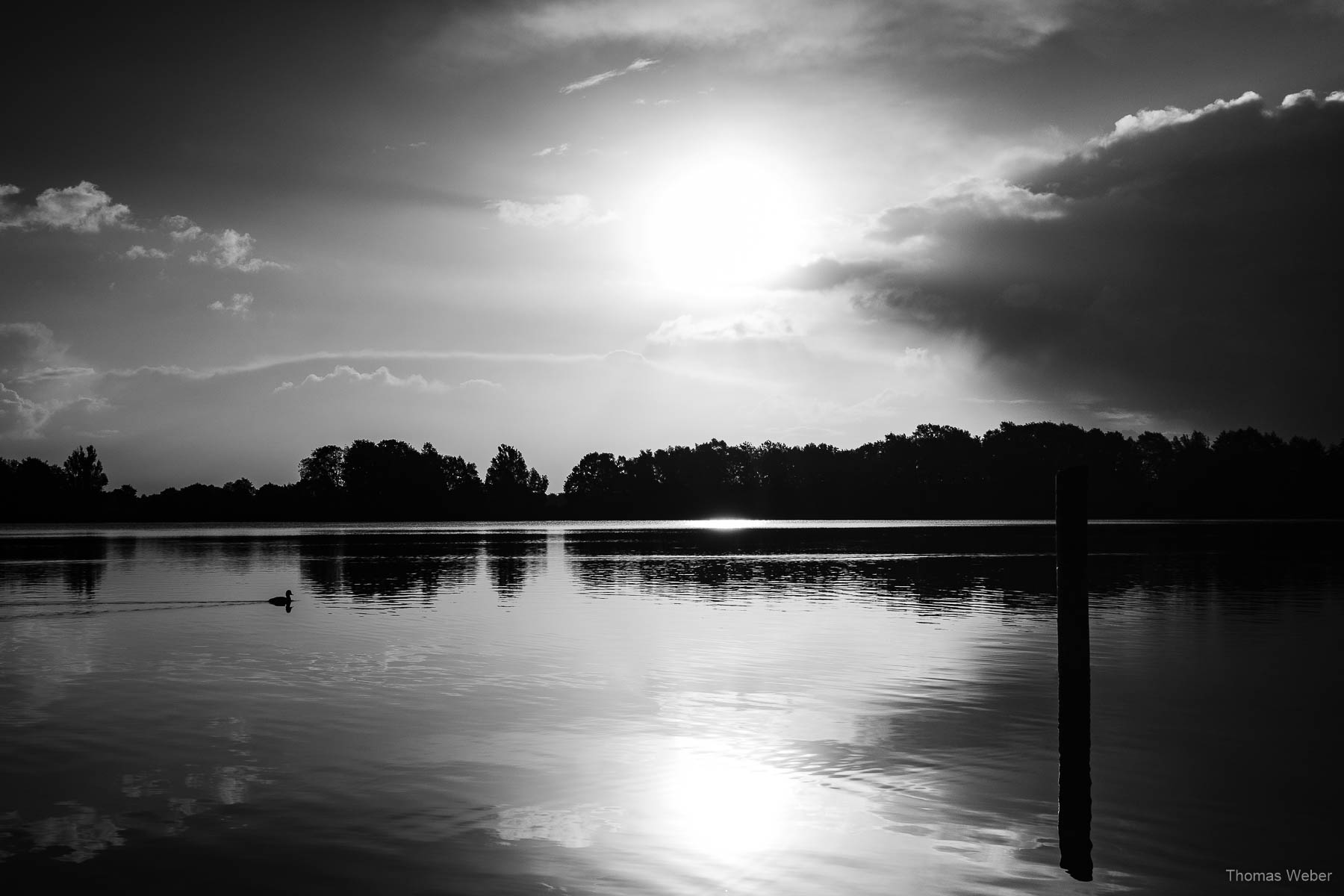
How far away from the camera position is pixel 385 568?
240ft

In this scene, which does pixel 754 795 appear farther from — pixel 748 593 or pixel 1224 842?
pixel 748 593

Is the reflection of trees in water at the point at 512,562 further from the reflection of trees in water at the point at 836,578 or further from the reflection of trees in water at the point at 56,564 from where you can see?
the reflection of trees in water at the point at 56,564

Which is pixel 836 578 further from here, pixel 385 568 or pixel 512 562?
pixel 385 568

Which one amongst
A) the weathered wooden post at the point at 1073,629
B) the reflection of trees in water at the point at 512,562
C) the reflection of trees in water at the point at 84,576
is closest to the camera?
the weathered wooden post at the point at 1073,629

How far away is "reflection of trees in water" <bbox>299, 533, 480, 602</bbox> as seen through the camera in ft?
182

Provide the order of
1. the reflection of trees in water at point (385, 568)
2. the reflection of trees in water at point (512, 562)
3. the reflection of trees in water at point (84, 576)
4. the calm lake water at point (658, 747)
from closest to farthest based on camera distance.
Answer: the calm lake water at point (658, 747), the reflection of trees in water at point (84, 576), the reflection of trees in water at point (385, 568), the reflection of trees in water at point (512, 562)

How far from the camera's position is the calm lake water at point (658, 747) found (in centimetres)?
1321

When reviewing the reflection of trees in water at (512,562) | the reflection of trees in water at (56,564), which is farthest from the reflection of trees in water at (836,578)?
the reflection of trees in water at (56,564)

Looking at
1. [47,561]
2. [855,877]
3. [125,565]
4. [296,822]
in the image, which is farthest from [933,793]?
[47,561]

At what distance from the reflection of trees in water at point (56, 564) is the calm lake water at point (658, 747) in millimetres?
15694

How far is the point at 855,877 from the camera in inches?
499

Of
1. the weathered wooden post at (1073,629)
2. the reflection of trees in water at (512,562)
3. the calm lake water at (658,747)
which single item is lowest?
the reflection of trees in water at (512,562)

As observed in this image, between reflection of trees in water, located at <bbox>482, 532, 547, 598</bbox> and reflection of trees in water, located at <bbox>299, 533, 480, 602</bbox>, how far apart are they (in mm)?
1617

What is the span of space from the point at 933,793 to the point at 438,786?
7629 millimetres
